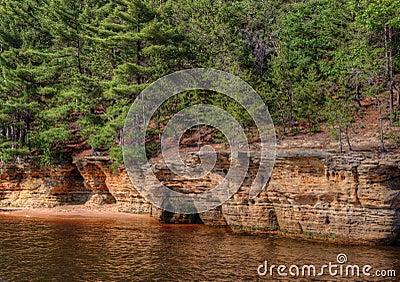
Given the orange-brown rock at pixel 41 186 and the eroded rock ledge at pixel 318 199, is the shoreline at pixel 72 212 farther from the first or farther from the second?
the eroded rock ledge at pixel 318 199

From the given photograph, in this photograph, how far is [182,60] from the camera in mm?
36562

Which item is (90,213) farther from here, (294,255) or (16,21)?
(16,21)

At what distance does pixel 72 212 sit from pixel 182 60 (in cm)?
1655

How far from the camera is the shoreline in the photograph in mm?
31906

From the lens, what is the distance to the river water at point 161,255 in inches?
660

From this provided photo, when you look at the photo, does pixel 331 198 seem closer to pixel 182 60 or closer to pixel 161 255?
pixel 161 255

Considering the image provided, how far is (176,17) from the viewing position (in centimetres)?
4291

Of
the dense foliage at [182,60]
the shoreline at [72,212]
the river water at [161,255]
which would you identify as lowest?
the river water at [161,255]

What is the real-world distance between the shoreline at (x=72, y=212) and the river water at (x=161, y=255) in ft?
17.7

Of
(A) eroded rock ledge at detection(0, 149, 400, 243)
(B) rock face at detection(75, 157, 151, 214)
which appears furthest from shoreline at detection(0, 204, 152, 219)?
(A) eroded rock ledge at detection(0, 149, 400, 243)

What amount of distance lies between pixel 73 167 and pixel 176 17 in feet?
63.5

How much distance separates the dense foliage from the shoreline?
4374 mm

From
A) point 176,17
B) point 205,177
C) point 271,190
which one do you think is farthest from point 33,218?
point 176,17

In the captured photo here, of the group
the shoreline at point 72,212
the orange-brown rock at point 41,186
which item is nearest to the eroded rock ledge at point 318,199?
the shoreline at point 72,212
